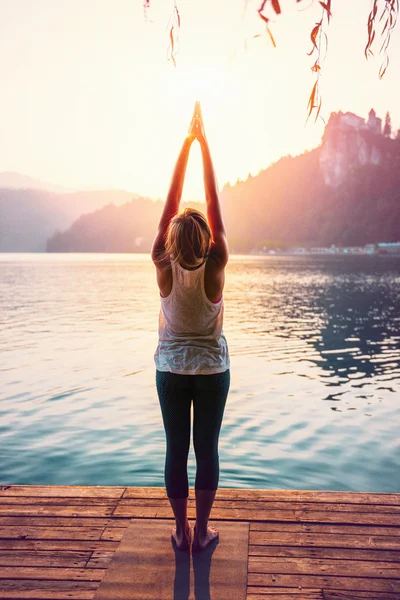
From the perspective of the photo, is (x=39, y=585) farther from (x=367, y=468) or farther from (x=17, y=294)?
(x=17, y=294)

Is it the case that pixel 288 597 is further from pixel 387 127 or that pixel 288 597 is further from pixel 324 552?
pixel 387 127

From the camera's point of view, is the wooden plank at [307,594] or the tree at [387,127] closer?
the wooden plank at [307,594]

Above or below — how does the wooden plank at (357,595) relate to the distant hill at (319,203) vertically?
below

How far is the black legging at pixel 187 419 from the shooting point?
293cm

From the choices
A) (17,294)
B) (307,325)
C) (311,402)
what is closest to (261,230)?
(17,294)

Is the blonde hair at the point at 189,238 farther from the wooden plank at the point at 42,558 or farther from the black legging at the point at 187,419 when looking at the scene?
the wooden plank at the point at 42,558

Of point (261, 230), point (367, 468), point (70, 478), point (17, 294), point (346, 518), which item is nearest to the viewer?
point (346, 518)

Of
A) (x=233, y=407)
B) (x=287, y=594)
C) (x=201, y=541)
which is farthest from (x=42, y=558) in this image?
(x=233, y=407)

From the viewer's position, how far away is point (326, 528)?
352 centimetres

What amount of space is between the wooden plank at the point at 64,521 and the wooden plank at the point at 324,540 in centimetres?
86

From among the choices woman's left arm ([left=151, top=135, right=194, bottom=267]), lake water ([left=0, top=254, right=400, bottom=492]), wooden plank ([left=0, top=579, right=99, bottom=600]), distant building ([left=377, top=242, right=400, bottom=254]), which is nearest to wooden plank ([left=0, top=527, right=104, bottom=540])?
wooden plank ([left=0, top=579, right=99, bottom=600])

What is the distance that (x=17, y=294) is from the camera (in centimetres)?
3722

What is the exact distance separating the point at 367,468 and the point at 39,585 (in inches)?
220

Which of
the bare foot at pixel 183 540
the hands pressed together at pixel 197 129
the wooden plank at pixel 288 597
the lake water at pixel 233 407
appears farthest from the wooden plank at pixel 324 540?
the lake water at pixel 233 407
